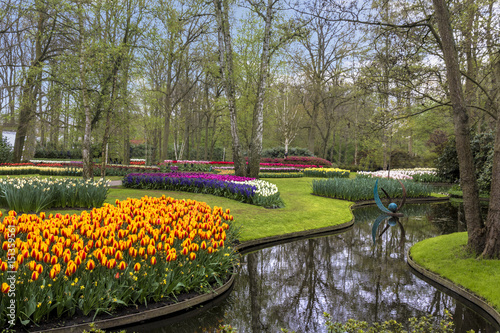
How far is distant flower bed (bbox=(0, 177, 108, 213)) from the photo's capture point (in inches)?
273

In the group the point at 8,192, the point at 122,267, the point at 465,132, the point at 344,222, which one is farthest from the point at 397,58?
the point at 8,192

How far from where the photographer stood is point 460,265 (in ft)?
17.7

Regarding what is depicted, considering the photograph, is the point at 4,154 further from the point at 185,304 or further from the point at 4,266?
the point at 185,304

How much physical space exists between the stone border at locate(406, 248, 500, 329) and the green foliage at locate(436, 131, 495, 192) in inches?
349

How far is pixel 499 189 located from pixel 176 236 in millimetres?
5335

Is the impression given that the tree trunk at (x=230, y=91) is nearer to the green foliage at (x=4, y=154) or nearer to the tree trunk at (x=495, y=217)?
the tree trunk at (x=495, y=217)

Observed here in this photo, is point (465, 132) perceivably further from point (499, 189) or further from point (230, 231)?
point (230, 231)

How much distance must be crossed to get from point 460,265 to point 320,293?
272 cm

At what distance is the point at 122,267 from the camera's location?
3.46m

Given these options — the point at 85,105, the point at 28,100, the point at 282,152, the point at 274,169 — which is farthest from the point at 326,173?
the point at 28,100

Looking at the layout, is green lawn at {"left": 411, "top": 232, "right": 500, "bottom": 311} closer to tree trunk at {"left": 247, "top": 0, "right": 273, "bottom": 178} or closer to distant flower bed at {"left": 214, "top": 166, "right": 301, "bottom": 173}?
tree trunk at {"left": 247, "top": 0, "right": 273, "bottom": 178}

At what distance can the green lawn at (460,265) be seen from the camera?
458cm

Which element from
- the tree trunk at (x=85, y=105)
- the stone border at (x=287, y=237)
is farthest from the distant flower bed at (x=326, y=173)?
the tree trunk at (x=85, y=105)

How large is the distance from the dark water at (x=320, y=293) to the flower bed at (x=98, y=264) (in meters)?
0.41
